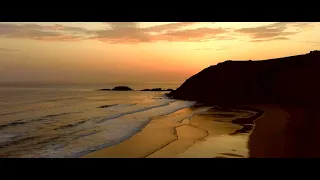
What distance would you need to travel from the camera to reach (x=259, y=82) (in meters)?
35.8

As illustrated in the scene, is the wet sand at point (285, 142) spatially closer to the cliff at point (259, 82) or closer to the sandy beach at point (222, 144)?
the sandy beach at point (222, 144)

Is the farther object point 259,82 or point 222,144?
point 259,82

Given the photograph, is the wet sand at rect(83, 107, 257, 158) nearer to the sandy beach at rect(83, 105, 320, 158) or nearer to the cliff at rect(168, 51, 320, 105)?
the sandy beach at rect(83, 105, 320, 158)

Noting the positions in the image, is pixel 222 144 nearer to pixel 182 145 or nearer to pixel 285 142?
pixel 182 145

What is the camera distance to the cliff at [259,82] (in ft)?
103

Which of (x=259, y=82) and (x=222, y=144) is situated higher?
(x=259, y=82)

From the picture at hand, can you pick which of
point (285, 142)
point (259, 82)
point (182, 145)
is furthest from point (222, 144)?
point (259, 82)

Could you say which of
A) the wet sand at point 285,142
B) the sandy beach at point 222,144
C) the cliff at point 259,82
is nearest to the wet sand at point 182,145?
the sandy beach at point 222,144

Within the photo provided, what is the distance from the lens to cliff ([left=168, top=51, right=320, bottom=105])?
31.3 metres

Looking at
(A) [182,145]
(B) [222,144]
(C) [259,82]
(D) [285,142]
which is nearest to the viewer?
(D) [285,142]

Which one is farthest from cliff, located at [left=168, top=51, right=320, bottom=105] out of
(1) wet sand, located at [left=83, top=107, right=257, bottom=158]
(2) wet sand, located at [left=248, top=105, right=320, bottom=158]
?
(1) wet sand, located at [left=83, top=107, right=257, bottom=158]

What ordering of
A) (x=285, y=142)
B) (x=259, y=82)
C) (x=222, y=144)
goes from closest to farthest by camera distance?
(x=285, y=142), (x=222, y=144), (x=259, y=82)
